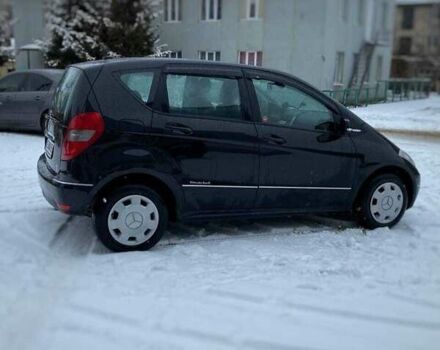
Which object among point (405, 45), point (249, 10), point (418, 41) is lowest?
point (405, 45)

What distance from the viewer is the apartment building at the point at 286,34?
71.1ft

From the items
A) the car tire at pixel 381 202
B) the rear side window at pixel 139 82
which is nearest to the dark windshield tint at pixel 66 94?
the rear side window at pixel 139 82

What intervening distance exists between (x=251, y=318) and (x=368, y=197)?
96.4 inches

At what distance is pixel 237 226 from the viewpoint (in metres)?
5.68

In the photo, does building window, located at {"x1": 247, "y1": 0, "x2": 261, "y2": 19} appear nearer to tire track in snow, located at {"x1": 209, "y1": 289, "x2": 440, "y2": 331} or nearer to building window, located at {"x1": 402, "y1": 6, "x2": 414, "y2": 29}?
tire track in snow, located at {"x1": 209, "y1": 289, "x2": 440, "y2": 331}

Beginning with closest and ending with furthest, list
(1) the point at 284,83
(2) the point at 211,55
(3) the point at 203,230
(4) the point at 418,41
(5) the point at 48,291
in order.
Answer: (5) the point at 48,291 < (1) the point at 284,83 < (3) the point at 203,230 < (2) the point at 211,55 < (4) the point at 418,41

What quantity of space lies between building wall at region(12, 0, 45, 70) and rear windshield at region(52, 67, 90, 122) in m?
23.8

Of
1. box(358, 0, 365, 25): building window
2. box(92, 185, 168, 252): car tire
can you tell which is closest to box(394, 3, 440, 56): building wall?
box(358, 0, 365, 25): building window

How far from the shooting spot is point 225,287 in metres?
4.11

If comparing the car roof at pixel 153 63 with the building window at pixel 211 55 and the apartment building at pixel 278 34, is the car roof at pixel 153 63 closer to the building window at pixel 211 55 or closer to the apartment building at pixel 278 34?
the apartment building at pixel 278 34

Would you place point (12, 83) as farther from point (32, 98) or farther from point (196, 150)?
point (196, 150)

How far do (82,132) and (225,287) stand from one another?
1776mm

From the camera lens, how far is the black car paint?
15.1 feet

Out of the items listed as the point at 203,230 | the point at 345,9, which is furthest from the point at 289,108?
the point at 345,9
